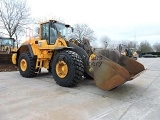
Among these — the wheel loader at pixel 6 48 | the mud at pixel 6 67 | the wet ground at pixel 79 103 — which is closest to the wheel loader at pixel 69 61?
the wet ground at pixel 79 103

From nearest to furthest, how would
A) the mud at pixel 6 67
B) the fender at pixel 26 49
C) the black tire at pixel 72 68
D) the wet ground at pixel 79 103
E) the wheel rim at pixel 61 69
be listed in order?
1. the wet ground at pixel 79 103
2. the black tire at pixel 72 68
3. the wheel rim at pixel 61 69
4. the fender at pixel 26 49
5. the mud at pixel 6 67

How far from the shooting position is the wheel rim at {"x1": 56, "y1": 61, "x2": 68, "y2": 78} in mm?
6035

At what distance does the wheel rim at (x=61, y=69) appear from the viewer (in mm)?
6035

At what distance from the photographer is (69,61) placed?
579 centimetres

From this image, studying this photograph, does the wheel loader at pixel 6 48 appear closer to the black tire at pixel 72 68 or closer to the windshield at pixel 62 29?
the windshield at pixel 62 29

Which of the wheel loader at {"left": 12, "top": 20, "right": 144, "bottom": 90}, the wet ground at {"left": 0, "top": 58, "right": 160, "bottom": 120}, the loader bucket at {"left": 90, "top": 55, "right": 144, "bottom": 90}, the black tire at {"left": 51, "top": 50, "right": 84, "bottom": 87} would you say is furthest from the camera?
Answer: the black tire at {"left": 51, "top": 50, "right": 84, "bottom": 87}

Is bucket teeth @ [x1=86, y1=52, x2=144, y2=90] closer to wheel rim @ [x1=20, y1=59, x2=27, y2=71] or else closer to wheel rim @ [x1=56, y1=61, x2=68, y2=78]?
wheel rim @ [x1=56, y1=61, x2=68, y2=78]

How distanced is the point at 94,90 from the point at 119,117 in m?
2.07

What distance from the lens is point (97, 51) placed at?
6.19m

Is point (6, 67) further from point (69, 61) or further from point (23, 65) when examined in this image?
point (69, 61)

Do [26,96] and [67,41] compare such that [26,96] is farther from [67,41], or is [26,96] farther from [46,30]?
[46,30]

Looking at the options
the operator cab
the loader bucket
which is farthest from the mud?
the loader bucket

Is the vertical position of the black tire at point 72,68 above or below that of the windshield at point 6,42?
below

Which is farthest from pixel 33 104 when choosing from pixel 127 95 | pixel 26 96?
pixel 127 95
